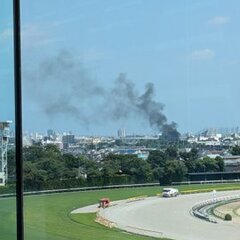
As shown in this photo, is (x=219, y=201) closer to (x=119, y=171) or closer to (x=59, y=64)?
(x=119, y=171)

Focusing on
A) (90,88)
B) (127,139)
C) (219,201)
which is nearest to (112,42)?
(90,88)

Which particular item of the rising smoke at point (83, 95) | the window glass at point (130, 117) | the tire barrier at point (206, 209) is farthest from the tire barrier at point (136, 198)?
the rising smoke at point (83, 95)

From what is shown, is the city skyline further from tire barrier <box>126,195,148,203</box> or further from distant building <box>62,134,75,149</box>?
tire barrier <box>126,195,148,203</box>

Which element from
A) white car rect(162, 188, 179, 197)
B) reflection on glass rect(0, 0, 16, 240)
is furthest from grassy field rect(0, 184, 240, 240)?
white car rect(162, 188, 179, 197)

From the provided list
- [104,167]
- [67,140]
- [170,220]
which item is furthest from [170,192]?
[67,140]

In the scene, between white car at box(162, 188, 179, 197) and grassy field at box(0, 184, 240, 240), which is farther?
grassy field at box(0, 184, 240, 240)

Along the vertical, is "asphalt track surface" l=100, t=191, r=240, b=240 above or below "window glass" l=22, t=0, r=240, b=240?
below

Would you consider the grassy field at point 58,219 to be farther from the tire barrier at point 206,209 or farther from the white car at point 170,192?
the tire barrier at point 206,209
